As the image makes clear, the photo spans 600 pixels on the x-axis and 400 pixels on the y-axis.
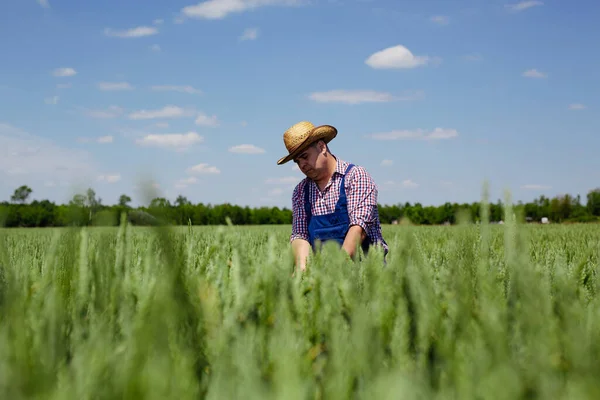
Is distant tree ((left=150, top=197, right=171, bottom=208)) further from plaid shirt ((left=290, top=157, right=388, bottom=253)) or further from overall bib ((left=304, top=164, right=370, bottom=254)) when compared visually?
overall bib ((left=304, top=164, right=370, bottom=254))

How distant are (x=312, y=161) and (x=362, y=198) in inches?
22.9

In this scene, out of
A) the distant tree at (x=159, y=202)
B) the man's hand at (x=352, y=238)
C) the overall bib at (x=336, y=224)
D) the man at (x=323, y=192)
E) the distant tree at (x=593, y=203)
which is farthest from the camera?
the distant tree at (x=593, y=203)

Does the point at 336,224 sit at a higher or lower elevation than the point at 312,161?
lower

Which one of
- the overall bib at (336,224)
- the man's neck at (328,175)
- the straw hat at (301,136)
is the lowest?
the overall bib at (336,224)

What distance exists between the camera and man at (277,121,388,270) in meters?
4.25

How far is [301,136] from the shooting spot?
4344 mm

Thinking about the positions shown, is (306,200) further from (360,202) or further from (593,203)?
(593,203)

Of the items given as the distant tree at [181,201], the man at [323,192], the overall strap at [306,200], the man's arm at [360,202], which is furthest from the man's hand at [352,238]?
the distant tree at [181,201]

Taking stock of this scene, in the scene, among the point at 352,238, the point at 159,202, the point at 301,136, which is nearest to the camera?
the point at 159,202

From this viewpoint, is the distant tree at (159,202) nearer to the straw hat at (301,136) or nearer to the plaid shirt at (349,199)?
the plaid shirt at (349,199)

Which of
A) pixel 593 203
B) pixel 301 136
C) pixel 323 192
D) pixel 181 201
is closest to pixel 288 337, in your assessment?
pixel 181 201

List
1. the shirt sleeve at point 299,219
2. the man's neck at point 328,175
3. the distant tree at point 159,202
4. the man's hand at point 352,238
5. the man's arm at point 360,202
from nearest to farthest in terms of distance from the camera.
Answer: the distant tree at point 159,202
the man's hand at point 352,238
the man's arm at point 360,202
the man's neck at point 328,175
the shirt sleeve at point 299,219

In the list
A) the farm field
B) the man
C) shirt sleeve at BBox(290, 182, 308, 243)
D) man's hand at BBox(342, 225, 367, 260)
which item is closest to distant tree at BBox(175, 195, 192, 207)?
the farm field

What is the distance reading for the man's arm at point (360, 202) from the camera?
3.98 m
